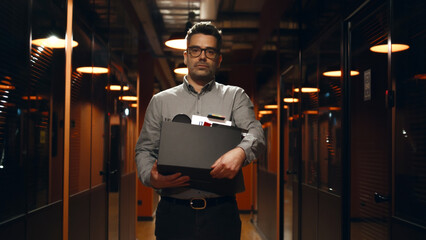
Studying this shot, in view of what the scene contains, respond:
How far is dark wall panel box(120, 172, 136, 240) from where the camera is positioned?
487 cm

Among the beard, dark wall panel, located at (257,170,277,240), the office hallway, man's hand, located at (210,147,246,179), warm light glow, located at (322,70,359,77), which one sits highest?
warm light glow, located at (322,70,359,77)

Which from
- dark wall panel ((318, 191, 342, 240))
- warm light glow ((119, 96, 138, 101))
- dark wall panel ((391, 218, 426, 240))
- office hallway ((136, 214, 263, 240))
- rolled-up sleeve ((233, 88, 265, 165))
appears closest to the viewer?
rolled-up sleeve ((233, 88, 265, 165))

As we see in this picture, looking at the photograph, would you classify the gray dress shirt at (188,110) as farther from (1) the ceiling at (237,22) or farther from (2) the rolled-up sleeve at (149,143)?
(1) the ceiling at (237,22)

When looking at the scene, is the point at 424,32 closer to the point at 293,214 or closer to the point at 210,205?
the point at 210,205

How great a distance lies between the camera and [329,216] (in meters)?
3.09

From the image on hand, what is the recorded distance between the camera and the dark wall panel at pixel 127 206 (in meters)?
4.87

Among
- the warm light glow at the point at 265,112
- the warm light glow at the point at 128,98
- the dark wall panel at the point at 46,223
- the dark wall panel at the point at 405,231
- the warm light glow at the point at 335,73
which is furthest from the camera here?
the warm light glow at the point at 265,112

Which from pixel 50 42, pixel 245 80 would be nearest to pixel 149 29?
pixel 245 80

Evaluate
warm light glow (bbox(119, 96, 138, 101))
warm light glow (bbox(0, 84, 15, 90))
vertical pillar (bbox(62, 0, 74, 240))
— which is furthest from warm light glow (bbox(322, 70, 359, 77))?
warm light glow (bbox(119, 96, 138, 101))

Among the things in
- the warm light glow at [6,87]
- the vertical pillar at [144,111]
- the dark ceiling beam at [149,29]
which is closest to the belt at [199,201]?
the warm light glow at [6,87]

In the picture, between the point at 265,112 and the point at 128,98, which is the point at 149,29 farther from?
the point at 265,112

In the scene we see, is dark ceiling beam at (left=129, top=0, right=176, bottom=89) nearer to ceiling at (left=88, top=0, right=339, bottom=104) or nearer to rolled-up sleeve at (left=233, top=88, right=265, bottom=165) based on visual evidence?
ceiling at (left=88, top=0, right=339, bottom=104)

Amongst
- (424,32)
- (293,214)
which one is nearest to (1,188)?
(424,32)

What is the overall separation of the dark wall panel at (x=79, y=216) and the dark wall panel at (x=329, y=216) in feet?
6.27
